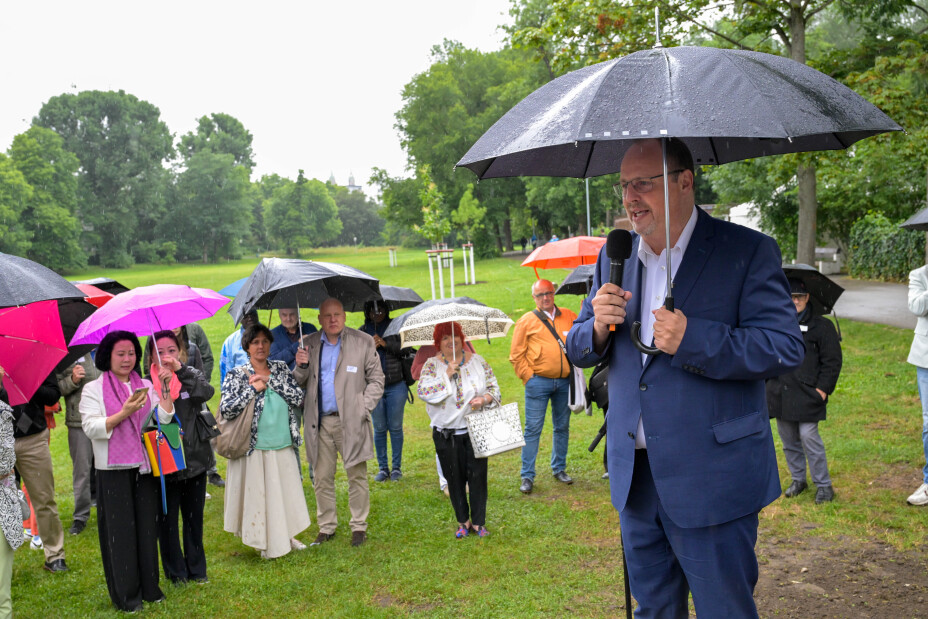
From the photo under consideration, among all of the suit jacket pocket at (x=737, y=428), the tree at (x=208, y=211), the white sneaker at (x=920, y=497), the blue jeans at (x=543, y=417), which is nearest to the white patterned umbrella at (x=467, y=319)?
the blue jeans at (x=543, y=417)

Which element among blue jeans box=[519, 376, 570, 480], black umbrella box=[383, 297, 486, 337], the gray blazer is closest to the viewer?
the gray blazer

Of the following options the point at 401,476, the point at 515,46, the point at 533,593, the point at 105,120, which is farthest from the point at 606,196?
the point at 105,120

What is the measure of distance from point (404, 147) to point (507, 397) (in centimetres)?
5063

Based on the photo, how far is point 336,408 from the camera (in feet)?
22.9

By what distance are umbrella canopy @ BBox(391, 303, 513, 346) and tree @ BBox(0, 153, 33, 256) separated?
61287 millimetres

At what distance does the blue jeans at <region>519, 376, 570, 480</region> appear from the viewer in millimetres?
8375

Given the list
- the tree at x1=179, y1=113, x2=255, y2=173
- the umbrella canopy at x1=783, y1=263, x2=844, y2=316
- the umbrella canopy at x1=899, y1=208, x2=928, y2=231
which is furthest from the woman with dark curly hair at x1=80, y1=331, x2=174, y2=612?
the tree at x1=179, y1=113, x2=255, y2=173

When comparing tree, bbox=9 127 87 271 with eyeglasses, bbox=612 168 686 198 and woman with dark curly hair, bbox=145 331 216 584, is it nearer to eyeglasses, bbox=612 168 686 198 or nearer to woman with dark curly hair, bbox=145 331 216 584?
woman with dark curly hair, bbox=145 331 216 584

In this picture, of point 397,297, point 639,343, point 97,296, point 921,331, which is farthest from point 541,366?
point 639,343

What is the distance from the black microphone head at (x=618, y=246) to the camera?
2.92 m

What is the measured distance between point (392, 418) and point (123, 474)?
4054mm

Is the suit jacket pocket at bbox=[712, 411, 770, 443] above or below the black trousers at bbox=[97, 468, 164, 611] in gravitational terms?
above

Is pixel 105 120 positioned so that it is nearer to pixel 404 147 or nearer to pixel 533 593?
pixel 404 147

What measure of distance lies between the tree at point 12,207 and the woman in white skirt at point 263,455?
61176 mm
